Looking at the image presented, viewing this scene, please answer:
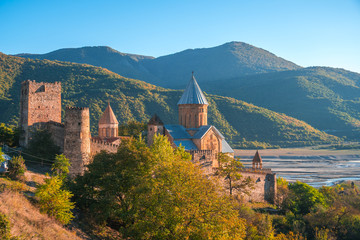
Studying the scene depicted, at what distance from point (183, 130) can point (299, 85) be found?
8965 cm

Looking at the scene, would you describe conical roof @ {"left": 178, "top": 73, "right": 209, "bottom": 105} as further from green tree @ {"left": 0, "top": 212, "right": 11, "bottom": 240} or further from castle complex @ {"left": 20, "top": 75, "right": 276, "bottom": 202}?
green tree @ {"left": 0, "top": 212, "right": 11, "bottom": 240}

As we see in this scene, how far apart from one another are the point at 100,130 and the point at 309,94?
90940mm

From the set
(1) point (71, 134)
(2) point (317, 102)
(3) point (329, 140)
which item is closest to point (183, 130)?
(1) point (71, 134)

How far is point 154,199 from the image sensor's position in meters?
14.2

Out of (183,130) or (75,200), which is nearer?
(75,200)

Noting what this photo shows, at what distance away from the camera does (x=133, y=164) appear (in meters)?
16.4

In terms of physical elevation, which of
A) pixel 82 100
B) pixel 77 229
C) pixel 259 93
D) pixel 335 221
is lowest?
pixel 335 221

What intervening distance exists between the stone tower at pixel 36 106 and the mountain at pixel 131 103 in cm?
1813

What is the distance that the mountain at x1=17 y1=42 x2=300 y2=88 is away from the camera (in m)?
166

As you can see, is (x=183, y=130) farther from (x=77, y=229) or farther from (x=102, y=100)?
(x=102, y=100)

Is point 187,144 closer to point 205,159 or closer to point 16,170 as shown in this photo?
point 205,159

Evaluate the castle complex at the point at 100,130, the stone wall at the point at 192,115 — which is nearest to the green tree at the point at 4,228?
the castle complex at the point at 100,130

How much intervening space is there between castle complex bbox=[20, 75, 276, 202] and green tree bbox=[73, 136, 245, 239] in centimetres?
369

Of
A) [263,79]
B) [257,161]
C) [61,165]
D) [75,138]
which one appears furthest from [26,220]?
[263,79]
